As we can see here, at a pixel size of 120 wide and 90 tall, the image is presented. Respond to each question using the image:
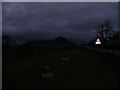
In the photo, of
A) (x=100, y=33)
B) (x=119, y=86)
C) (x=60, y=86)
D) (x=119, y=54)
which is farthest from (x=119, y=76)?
(x=100, y=33)

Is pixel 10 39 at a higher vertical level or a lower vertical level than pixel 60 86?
higher

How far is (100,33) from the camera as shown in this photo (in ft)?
204

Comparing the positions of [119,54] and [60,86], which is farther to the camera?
[119,54]

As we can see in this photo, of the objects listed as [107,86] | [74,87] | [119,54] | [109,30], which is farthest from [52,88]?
[109,30]

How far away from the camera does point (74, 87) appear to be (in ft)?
24.7

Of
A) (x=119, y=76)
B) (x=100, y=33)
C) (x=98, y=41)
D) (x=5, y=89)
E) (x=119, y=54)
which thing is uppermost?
(x=100, y=33)

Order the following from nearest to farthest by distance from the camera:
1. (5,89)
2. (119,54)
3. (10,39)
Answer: (5,89) → (119,54) → (10,39)

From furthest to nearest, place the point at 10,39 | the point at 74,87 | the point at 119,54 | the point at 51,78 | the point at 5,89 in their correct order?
the point at 10,39, the point at 119,54, the point at 51,78, the point at 5,89, the point at 74,87

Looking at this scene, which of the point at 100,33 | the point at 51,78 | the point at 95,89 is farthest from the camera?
the point at 100,33

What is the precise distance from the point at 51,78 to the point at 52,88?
1.79 m

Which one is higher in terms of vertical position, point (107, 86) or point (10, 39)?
point (10, 39)

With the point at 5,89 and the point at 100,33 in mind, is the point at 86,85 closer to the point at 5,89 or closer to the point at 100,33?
the point at 5,89

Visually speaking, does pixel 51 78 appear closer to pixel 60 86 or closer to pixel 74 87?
pixel 60 86

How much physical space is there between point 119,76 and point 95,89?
8.21ft
